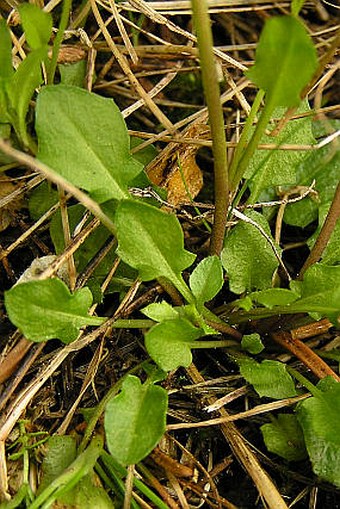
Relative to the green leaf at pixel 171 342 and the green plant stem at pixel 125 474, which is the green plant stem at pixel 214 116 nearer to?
the green leaf at pixel 171 342

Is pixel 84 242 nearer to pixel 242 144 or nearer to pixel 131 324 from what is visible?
pixel 131 324

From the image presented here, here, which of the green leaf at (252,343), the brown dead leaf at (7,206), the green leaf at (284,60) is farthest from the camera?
the brown dead leaf at (7,206)

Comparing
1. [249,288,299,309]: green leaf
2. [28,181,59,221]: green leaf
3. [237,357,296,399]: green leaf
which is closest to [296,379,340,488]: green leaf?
[237,357,296,399]: green leaf

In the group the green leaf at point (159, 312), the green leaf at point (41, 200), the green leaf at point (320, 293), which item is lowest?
the green leaf at point (320, 293)

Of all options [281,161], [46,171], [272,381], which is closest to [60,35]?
[46,171]

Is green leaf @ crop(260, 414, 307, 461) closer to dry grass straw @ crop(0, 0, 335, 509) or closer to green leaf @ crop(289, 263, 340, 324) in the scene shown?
dry grass straw @ crop(0, 0, 335, 509)

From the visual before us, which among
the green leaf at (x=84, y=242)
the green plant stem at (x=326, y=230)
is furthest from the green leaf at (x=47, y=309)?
the green plant stem at (x=326, y=230)
